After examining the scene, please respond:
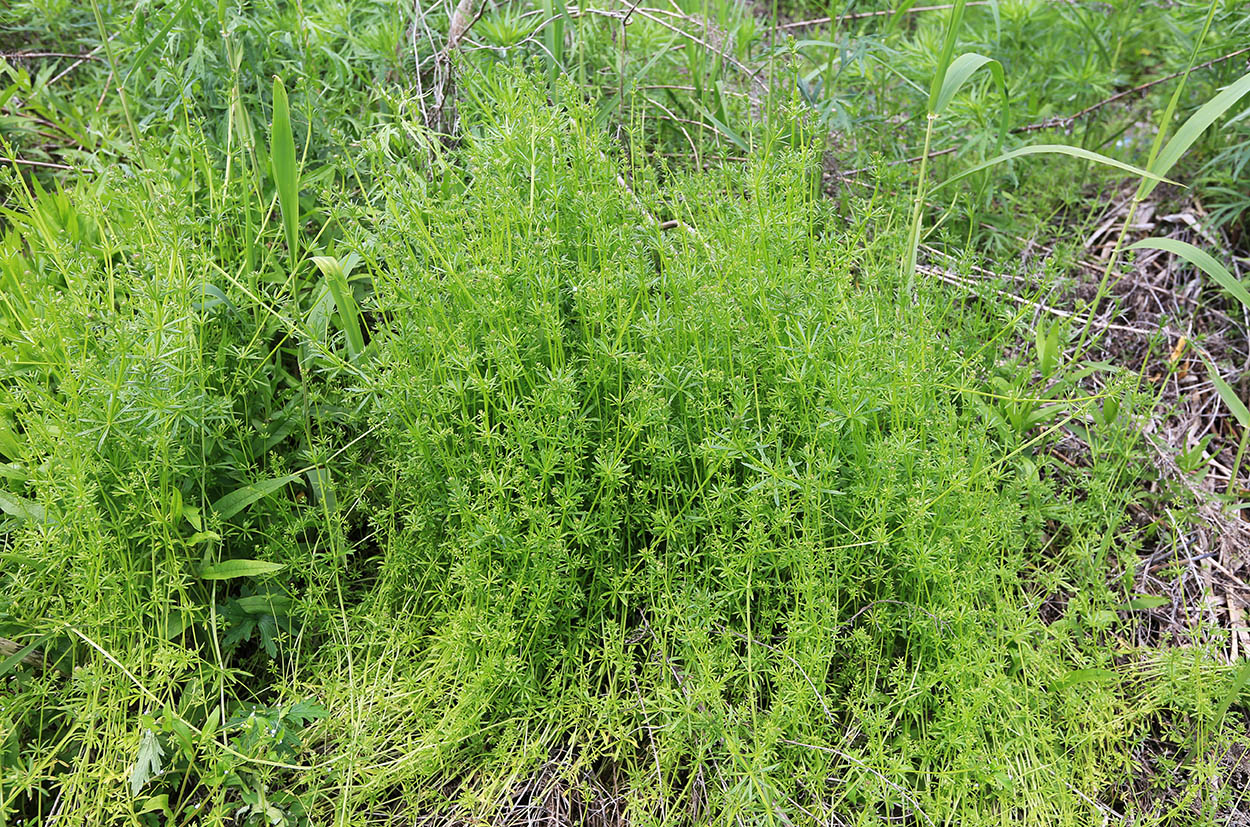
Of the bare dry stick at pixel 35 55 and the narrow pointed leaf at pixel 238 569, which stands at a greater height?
the bare dry stick at pixel 35 55

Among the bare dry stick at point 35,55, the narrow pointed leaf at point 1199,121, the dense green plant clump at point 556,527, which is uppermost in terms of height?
the narrow pointed leaf at point 1199,121

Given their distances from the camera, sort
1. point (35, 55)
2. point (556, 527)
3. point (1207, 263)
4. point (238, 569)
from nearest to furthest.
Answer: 1. point (556, 527)
2. point (238, 569)
3. point (1207, 263)
4. point (35, 55)

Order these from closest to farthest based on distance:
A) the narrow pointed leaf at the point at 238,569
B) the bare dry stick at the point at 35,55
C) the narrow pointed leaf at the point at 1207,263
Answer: the narrow pointed leaf at the point at 238,569 → the narrow pointed leaf at the point at 1207,263 → the bare dry stick at the point at 35,55

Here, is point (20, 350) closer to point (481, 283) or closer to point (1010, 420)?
point (481, 283)

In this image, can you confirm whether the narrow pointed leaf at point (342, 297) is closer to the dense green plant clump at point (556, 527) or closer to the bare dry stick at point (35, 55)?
the dense green plant clump at point (556, 527)

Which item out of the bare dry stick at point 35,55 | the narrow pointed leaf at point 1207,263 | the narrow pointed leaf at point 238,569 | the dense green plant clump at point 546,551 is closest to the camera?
the dense green plant clump at point 546,551

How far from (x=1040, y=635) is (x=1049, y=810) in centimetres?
40

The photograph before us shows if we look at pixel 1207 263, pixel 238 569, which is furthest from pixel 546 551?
pixel 1207 263

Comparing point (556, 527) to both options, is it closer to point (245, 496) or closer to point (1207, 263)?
point (245, 496)

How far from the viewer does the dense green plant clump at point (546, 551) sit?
74.5 inches

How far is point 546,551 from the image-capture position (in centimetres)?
194

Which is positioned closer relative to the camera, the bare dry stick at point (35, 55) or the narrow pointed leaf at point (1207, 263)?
the narrow pointed leaf at point (1207, 263)

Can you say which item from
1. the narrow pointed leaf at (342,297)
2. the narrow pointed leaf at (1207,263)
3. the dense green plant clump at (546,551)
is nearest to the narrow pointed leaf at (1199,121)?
the narrow pointed leaf at (1207,263)

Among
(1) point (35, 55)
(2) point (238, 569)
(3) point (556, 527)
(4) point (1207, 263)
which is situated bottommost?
(2) point (238, 569)
